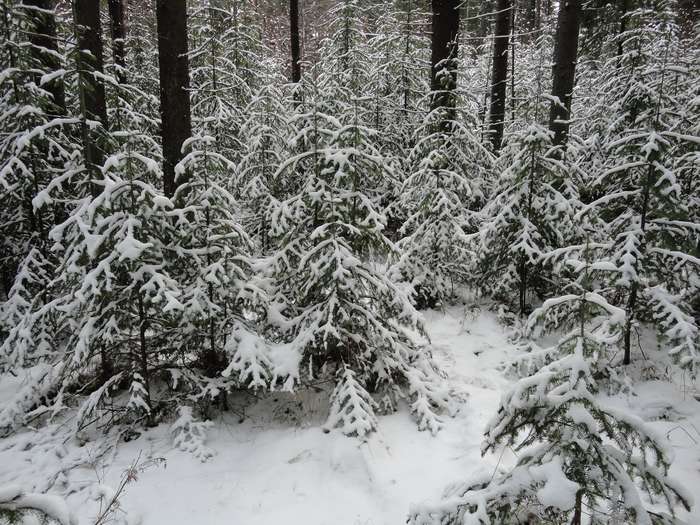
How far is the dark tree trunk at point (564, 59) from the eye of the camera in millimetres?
8109

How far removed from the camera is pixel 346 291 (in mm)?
5676

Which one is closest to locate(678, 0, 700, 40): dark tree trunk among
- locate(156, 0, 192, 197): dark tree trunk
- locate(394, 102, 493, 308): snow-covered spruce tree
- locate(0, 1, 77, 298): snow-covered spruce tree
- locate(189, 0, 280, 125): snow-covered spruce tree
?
locate(394, 102, 493, 308): snow-covered spruce tree

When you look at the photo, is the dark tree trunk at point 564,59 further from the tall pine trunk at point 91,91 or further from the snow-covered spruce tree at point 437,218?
the tall pine trunk at point 91,91

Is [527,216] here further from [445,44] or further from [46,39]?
[46,39]

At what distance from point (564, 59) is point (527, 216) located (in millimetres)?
3326

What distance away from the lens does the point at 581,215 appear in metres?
6.20

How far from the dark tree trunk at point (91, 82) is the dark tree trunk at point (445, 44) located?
6040 mm

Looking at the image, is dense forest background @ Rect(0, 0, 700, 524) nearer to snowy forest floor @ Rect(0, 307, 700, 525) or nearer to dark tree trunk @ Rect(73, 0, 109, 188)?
dark tree trunk @ Rect(73, 0, 109, 188)

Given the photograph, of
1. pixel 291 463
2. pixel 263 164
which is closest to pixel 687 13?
pixel 263 164

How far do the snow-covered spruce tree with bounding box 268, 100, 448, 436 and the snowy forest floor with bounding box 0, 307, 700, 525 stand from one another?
1.30 ft

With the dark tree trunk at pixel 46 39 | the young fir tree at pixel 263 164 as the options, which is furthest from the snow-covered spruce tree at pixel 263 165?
the dark tree trunk at pixel 46 39

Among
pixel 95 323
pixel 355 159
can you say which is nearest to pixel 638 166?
pixel 355 159

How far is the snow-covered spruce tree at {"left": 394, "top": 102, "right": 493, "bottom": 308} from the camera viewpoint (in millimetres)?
8242

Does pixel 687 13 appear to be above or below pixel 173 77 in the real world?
above
